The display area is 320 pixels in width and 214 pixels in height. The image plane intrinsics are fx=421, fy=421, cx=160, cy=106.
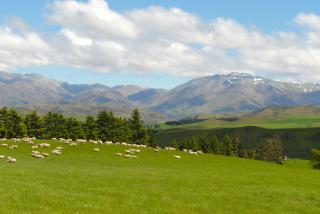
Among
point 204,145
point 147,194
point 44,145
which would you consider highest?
point 204,145

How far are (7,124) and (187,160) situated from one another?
58691mm

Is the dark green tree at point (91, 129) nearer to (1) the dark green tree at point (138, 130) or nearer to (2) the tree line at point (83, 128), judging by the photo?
(2) the tree line at point (83, 128)

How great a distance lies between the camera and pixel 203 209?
2616 cm

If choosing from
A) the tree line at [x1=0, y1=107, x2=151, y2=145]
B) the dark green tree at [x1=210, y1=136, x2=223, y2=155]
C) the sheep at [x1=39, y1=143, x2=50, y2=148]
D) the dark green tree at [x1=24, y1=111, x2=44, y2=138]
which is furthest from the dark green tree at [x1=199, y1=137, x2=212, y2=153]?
the sheep at [x1=39, y1=143, x2=50, y2=148]

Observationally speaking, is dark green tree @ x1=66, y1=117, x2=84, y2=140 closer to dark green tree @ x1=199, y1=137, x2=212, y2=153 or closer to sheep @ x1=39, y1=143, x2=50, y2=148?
sheep @ x1=39, y1=143, x2=50, y2=148

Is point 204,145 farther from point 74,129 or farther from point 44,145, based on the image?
point 44,145

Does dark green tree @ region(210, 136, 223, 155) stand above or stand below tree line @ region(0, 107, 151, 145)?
below

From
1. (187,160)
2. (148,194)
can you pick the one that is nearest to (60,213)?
(148,194)

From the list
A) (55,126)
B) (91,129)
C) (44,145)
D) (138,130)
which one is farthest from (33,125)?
(44,145)

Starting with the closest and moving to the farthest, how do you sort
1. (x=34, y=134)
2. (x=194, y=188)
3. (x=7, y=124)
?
1. (x=194, y=188)
2. (x=7, y=124)
3. (x=34, y=134)

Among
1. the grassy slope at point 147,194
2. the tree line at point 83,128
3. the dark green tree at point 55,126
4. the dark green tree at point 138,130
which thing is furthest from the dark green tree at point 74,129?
the grassy slope at point 147,194

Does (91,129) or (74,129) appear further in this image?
(74,129)

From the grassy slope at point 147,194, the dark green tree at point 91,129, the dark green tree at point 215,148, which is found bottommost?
the grassy slope at point 147,194

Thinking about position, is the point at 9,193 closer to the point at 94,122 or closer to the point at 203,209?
the point at 203,209
